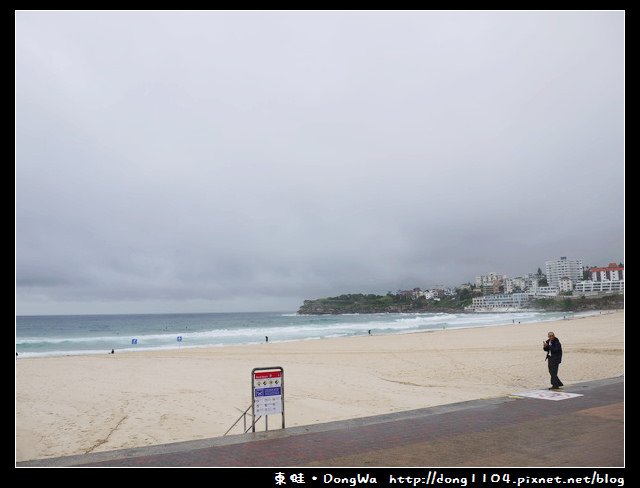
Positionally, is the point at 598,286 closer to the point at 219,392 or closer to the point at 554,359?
the point at 554,359

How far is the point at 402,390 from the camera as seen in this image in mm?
12945

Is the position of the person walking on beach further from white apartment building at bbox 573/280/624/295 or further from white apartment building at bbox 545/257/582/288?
white apartment building at bbox 545/257/582/288

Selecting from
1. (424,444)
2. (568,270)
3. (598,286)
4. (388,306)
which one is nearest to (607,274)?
(598,286)

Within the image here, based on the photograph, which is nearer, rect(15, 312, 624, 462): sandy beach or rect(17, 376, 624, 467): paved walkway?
rect(17, 376, 624, 467): paved walkway

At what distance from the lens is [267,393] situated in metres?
7.58

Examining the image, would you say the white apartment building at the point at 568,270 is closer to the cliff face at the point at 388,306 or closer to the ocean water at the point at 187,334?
the cliff face at the point at 388,306

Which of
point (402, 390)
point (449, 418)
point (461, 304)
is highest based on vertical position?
point (449, 418)

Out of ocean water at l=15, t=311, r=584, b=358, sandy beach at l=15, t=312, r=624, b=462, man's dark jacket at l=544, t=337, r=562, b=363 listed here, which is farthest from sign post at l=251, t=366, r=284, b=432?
ocean water at l=15, t=311, r=584, b=358

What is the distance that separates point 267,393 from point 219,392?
6471 mm

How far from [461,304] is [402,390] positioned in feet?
584

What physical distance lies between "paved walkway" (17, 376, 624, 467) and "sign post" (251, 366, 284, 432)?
1.38 feet

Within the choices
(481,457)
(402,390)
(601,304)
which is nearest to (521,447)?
(481,457)

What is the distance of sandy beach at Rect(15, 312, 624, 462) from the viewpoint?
9094mm
